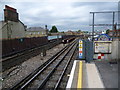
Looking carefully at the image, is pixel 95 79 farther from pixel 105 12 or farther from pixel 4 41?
pixel 4 41

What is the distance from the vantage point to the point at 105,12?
25.0 feet

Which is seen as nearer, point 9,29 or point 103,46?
point 103,46

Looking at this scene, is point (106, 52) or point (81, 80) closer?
point (81, 80)

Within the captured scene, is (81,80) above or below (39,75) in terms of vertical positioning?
above

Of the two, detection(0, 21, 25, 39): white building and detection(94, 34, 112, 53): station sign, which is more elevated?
detection(0, 21, 25, 39): white building

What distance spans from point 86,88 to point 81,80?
0.52 metres

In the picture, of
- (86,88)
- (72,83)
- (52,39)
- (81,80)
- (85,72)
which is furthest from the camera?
(52,39)

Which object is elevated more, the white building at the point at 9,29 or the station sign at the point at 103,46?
the white building at the point at 9,29

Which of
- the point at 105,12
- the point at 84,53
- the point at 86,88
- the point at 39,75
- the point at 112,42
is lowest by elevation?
the point at 39,75

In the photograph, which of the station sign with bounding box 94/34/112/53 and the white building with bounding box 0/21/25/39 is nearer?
the station sign with bounding box 94/34/112/53

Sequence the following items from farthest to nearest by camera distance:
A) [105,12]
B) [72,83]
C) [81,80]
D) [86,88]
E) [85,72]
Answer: [105,12] → [85,72] → [81,80] → [72,83] → [86,88]

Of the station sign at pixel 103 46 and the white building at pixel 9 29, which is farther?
the white building at pixel 9 29

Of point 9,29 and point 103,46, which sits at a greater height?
point 9,29

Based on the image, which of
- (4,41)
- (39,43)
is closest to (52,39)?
(39,43)
